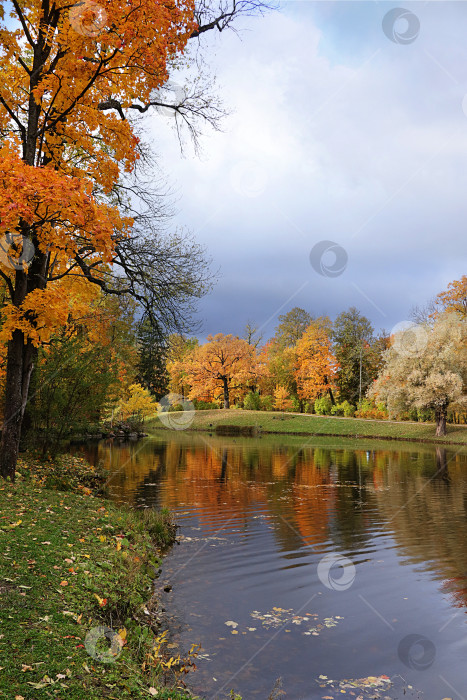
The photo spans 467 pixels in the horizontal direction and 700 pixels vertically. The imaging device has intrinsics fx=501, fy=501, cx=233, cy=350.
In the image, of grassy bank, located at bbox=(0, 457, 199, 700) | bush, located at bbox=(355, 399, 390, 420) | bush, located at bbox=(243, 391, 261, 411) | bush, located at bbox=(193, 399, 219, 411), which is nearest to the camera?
grassy bank, located at bbox=(0, 457, 199, 700)

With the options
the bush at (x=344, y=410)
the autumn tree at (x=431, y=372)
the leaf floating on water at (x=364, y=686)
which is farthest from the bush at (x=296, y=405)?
the leaf floating on water at (x=364, y=686)

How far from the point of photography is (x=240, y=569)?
28.0ft

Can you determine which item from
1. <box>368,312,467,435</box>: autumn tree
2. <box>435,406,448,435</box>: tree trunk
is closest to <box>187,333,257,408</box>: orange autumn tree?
<box>368,312,467,435</box>: autumn tree

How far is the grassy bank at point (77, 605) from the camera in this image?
153 inches

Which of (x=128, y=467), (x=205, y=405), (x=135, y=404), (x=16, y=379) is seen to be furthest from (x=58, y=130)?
(x=205, y=405)

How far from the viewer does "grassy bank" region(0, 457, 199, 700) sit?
3.88m

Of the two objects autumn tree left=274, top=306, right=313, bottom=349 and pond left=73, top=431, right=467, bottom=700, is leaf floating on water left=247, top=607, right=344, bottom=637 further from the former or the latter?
autumn tree left=274, top=306, right=313, bottom=349

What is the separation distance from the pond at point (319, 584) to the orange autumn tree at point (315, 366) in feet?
123

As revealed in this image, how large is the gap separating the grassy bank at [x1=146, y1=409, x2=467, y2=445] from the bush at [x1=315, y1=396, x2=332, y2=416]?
3.97 metres

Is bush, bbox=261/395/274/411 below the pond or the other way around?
the other way around

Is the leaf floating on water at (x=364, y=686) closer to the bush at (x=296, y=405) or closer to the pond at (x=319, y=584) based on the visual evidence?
the pond at (x=319, y=584)

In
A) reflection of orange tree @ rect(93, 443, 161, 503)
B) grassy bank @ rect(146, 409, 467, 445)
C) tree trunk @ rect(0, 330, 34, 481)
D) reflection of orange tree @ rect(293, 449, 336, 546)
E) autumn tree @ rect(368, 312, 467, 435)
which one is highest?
autumn tree @ rect(368, 312, 467, 435)

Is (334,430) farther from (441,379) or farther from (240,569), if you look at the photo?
(240,569)

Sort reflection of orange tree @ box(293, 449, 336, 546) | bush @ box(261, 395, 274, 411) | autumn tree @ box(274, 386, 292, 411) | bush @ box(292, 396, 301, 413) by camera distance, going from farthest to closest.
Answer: bush @ box(261, 395, 274, 411)
bush @ box(292, 396, 301, 413)
autumn tree @ box(274, 386, 292, 411)
reflection of orange tree @ box(293, 449, 336, 546)
